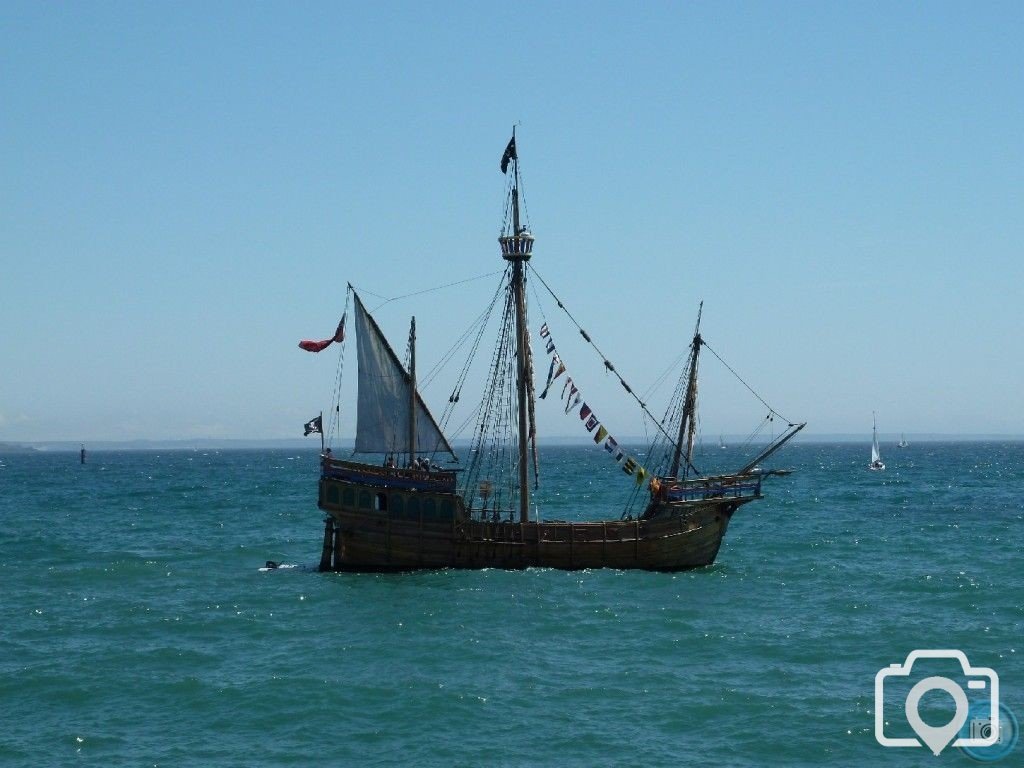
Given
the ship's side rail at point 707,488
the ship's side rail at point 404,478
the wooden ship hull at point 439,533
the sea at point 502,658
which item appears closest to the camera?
the sea at point 502,658

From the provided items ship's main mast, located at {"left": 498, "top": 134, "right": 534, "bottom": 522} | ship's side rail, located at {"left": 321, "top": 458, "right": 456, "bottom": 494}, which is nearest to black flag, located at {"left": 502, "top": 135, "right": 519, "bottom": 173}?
ship's main mast, located at {"left": 498, "top": 134, "right": 534, "bottom": 522}

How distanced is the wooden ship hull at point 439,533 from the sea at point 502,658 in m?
0.75

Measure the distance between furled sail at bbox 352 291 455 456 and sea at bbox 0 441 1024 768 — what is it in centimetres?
530

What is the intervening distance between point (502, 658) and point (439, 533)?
14182mm

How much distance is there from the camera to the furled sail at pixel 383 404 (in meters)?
48.6

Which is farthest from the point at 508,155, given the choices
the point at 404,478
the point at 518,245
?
the point at 404,478

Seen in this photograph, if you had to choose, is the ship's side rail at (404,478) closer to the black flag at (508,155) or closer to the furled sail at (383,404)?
the furled sail at (383,404)

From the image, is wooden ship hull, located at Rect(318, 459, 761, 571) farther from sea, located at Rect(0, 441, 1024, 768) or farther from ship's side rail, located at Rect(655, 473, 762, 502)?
sea, located at Rect(0, 441, 1024, 768)

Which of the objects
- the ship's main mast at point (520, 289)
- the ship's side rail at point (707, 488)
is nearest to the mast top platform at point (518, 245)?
the ship's main mast at point (520, 289)

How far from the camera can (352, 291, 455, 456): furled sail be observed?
160 feet

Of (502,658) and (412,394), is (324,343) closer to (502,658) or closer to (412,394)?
(412,394)

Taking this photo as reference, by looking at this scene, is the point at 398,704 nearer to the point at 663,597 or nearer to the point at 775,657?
the point at 775,657

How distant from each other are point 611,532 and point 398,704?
2019 cm

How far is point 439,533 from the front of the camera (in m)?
48.3
